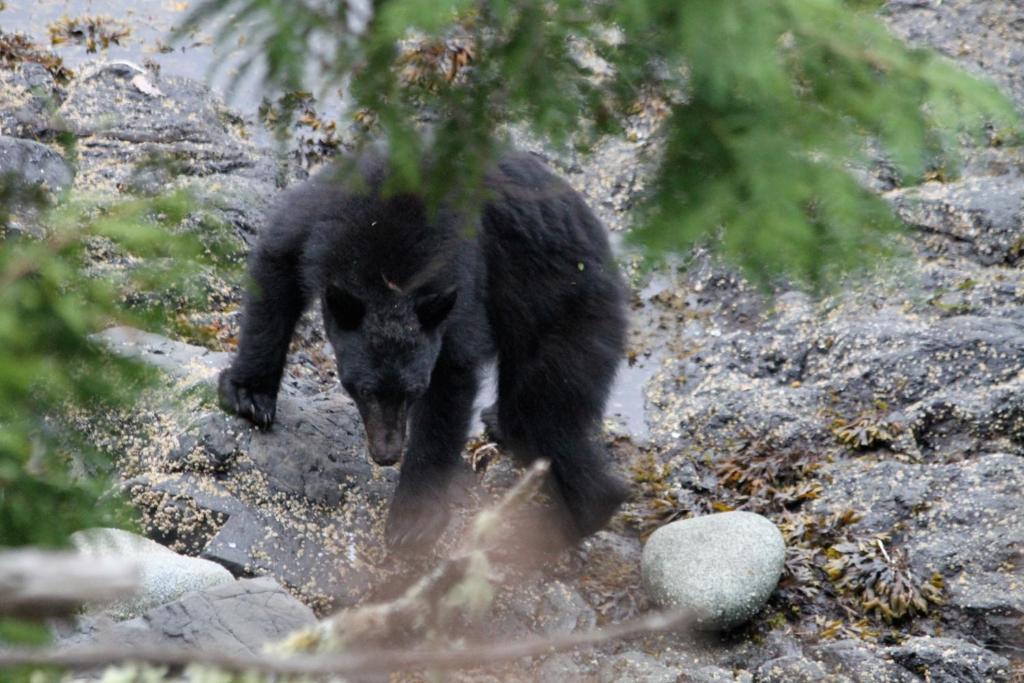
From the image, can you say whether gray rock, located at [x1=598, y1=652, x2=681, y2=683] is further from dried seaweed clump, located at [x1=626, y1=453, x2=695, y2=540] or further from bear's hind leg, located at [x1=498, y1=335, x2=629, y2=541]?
dried seaweed clump, located at [x1=626, y1=453, x2=695, y2=540]

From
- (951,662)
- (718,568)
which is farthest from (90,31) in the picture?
(951,662)

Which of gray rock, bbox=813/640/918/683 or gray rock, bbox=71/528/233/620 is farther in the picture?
gray rock, bbox=813/640/918/683

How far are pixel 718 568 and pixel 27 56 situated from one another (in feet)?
25.9

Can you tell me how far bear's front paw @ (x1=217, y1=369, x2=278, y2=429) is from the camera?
6531 mm

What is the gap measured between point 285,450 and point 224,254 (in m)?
3.58

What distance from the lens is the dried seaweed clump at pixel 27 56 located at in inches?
417

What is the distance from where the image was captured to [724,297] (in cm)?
984

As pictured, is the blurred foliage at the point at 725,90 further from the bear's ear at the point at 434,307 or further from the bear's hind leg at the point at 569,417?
the bear's hind leg at the point at 569,417

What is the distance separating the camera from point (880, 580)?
7.05m

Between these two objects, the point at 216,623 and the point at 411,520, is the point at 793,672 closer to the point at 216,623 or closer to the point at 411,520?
the point at 411,520

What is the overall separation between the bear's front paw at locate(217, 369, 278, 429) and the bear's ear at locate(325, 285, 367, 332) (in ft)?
2.57

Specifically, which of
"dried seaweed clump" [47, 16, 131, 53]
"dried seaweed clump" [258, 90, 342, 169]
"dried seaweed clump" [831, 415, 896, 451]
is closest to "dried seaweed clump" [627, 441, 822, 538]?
"dried seaweed clump" [831, 415, 896, 451]

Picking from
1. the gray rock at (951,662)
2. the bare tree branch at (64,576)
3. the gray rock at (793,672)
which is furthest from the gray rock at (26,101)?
the bare tree branch at (64,576)

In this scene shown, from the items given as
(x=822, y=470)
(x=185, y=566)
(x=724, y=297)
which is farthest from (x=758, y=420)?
(x=185, y=566)
